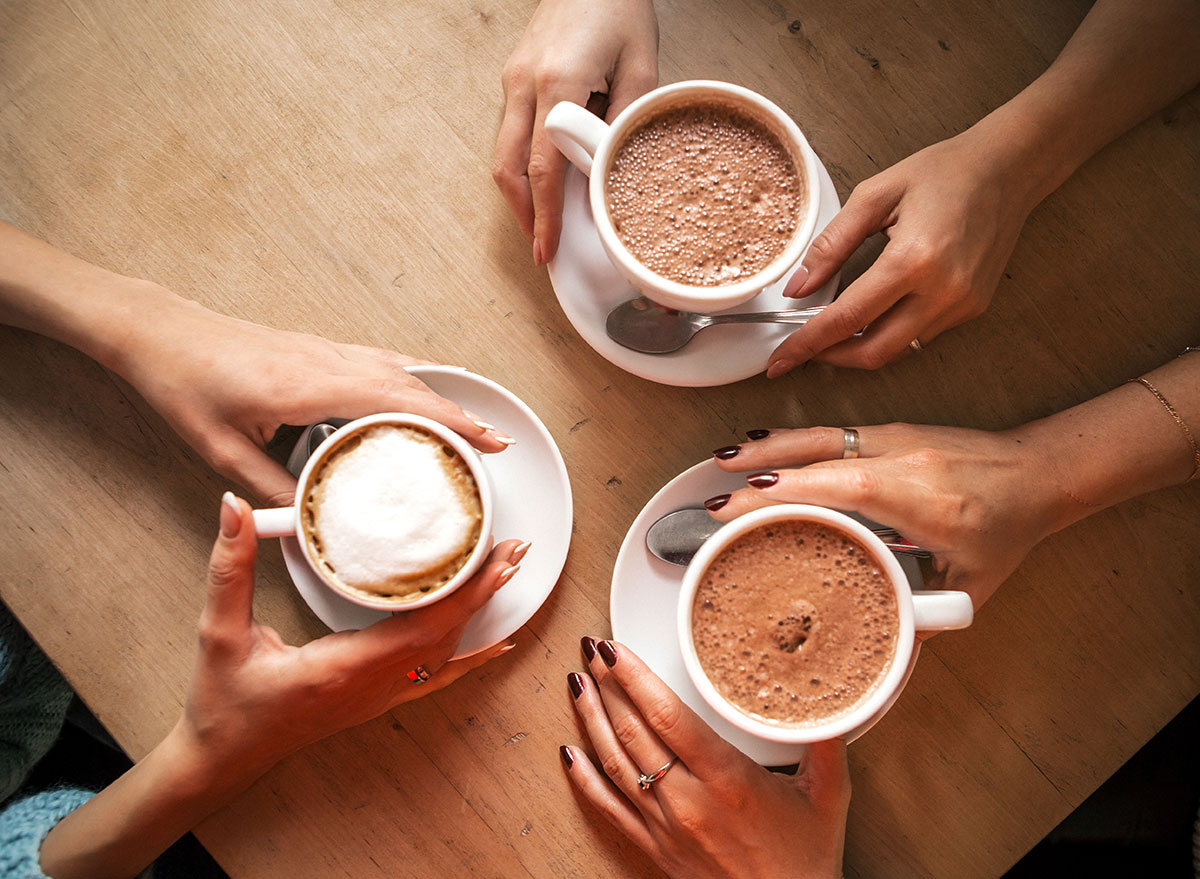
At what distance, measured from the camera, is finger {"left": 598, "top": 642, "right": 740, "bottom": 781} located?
1.08 m

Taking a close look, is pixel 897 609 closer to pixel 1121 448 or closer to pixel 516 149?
pixel 1121 448

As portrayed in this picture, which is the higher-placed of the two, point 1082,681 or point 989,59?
point 989,59

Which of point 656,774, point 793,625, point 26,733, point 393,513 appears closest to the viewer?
point 393,513

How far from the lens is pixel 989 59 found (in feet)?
4.04

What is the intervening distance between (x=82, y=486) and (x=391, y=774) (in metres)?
0.65

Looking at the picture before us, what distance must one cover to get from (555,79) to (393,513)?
67 cm

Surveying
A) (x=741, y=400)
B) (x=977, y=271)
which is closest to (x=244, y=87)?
(x=741, y=400)

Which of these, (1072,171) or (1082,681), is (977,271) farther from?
(1082,681)

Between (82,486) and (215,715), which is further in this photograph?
(82,486)

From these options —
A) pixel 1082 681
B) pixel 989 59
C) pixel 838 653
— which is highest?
pixel 989 59

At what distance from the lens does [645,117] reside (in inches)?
42.0

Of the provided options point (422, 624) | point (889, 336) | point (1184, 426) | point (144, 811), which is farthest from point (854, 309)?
point (144, 811)

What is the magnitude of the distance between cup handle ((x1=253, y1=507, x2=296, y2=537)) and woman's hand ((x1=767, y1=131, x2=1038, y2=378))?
0.70 m

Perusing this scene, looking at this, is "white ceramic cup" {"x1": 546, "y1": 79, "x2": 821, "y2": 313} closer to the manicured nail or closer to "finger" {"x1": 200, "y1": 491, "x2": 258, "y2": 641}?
the manicured nail
